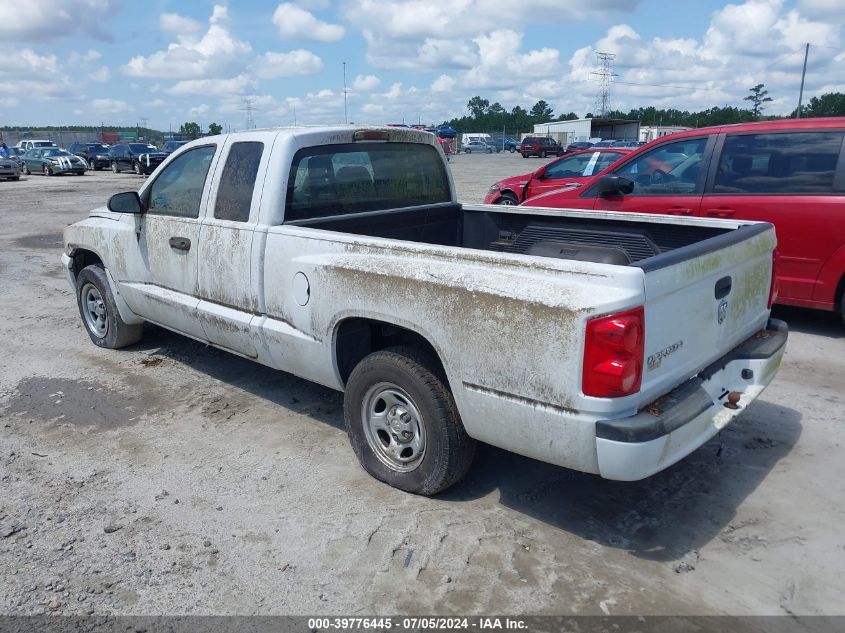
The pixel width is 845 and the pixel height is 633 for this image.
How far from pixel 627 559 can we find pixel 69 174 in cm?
3894

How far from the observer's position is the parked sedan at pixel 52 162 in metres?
34.5

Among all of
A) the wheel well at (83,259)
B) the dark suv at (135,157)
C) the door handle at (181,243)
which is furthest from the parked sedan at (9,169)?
the door handle at (181,243)

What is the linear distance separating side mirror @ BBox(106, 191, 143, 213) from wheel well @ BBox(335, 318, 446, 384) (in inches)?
92.7

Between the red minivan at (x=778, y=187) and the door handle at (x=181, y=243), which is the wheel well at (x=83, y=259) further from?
the red minivan at (x=778, y=187)

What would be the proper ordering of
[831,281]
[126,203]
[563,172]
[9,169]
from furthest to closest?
1. [9,169]
2. [563,172]
3. [831,281]
4. [126,203]

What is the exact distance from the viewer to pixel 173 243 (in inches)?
198

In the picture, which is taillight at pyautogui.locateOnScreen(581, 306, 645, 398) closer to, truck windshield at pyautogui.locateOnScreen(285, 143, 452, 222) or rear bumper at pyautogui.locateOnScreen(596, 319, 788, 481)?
rear bumper at pyautogui.locateOnScreen(596, 319, 788, 481)

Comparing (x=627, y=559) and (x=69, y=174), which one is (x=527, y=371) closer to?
(x=627, y=559)

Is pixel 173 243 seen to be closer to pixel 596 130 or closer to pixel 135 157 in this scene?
pixel 135 157

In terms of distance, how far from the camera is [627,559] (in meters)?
3.20

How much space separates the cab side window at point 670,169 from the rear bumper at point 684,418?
10.4ft

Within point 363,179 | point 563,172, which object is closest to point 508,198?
point 563,172

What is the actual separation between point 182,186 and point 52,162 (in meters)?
34.6

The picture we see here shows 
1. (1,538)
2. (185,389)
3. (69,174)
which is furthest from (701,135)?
(69,174)
